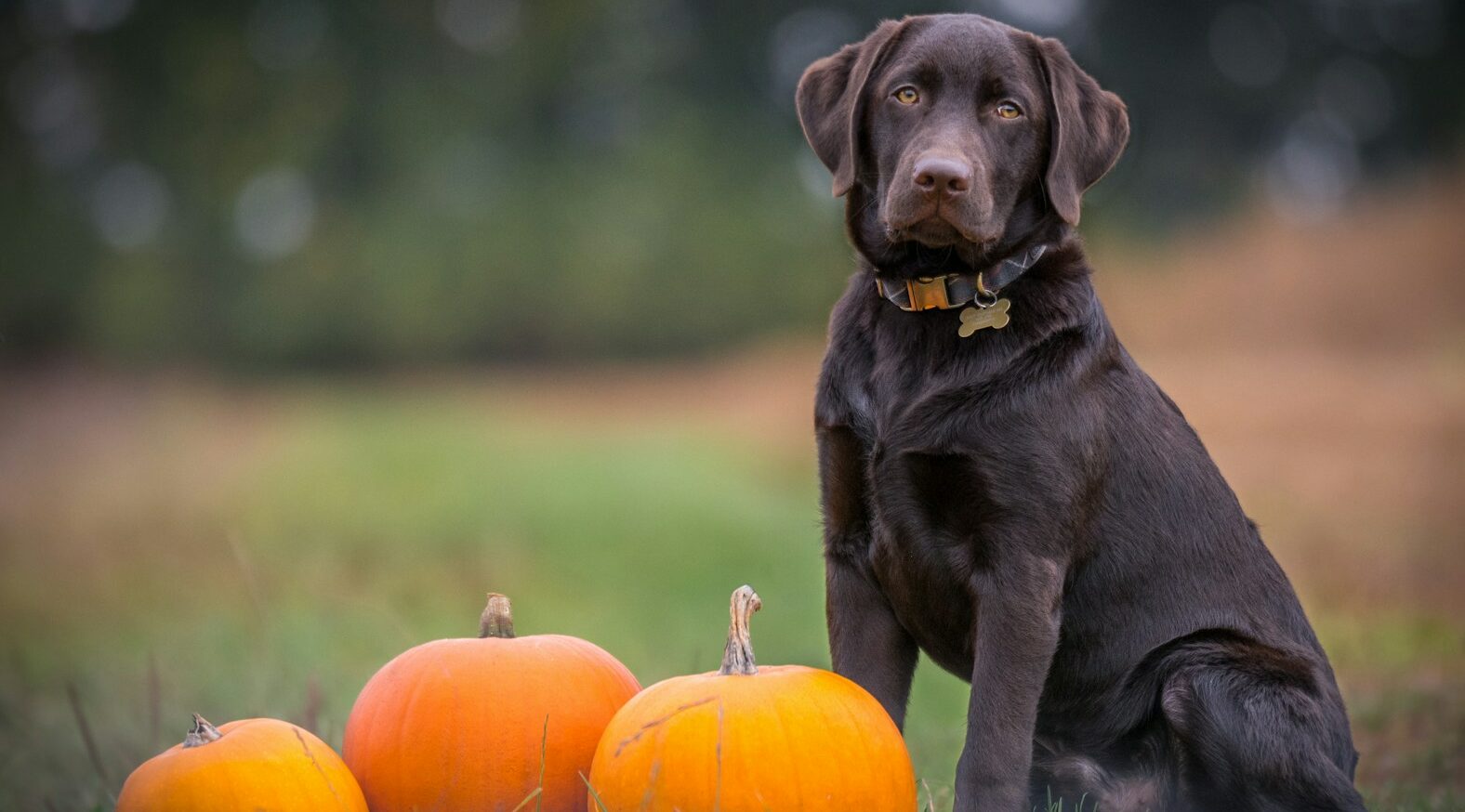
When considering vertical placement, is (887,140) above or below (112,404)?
above

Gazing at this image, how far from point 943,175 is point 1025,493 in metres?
0.68

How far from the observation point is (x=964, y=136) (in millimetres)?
2744

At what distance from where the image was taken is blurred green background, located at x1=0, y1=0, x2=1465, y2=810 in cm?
606

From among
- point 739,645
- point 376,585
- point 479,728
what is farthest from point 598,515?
point 739,645

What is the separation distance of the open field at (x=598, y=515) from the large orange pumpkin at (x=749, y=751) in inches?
39.2

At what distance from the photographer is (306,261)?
16234 millimetres

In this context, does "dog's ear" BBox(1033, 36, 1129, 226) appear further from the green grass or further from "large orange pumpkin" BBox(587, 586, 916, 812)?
"large orange pumpkin" BBox(587, 586, 916, 812)

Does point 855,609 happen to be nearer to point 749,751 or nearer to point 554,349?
point 749,751

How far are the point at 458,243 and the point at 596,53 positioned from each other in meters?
3.28

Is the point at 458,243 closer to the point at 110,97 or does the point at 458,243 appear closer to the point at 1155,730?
the point at 110,97

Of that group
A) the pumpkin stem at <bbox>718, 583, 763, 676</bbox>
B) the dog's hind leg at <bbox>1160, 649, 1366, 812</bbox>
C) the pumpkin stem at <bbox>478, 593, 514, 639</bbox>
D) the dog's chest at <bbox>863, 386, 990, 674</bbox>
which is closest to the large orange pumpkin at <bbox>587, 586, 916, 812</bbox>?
the pumpkin stem at <bbox>718, 583, 763, 676</bbox>

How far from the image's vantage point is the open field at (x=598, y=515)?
16.1ft

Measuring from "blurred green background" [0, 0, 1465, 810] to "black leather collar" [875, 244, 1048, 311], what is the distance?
1309 mm

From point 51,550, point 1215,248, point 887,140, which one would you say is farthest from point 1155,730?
point 1215,248
